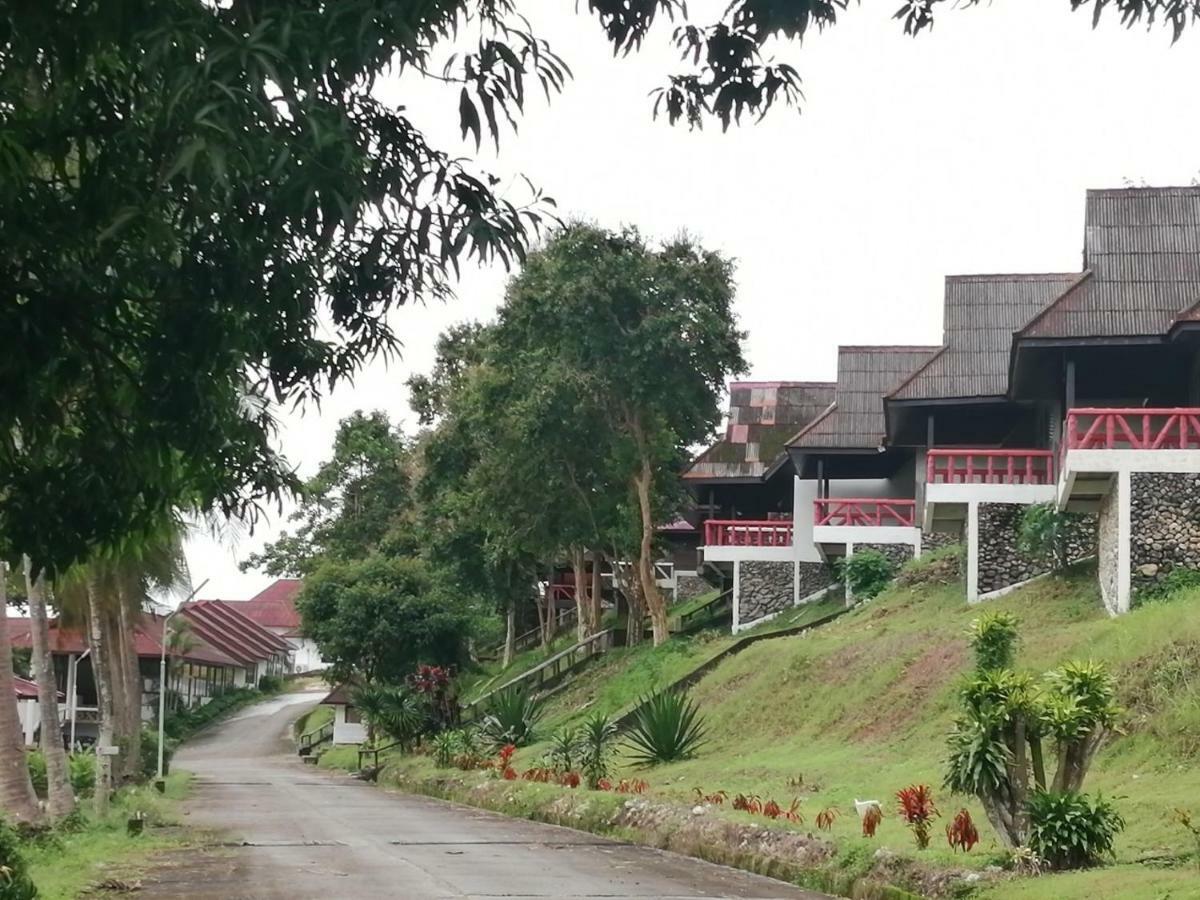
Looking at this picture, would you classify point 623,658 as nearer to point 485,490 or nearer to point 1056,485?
point 485,490

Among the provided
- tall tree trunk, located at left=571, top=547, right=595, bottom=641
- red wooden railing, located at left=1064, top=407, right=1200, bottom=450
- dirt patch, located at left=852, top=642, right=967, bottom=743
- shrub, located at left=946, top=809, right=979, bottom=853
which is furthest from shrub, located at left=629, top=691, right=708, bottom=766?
tall tree trunk, located at left=571, top=547, right=595, bottom=641

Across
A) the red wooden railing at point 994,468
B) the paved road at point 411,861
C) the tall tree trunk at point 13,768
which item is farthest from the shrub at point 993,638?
the red wooden railing at point 994,468

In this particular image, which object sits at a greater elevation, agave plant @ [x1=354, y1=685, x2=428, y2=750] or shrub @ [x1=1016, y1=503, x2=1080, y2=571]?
shrub @ [x1=1016, y1=503, x2=1080, y2=571]

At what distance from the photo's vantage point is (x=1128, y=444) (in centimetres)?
2572

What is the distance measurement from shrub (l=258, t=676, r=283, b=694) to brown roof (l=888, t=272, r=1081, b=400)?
65.3 metres

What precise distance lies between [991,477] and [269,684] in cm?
7168

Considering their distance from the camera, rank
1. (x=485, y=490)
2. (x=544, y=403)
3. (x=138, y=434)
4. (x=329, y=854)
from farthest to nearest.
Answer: (x=485, y=490) → (x=544, y=403) → (x=329, y=854) → (x=138, y=434)

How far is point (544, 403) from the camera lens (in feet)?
138

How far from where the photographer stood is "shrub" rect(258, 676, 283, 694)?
3788 inches

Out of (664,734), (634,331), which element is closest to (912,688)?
(664,734)

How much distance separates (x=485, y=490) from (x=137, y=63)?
131 feet

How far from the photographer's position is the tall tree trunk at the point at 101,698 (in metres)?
26.5

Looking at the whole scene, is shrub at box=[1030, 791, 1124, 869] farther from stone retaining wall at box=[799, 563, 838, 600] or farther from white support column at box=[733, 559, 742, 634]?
white support column at box=[733, 559, 742, 634]

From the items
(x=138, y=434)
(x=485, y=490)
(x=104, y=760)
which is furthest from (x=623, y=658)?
(x=138, y=434)
